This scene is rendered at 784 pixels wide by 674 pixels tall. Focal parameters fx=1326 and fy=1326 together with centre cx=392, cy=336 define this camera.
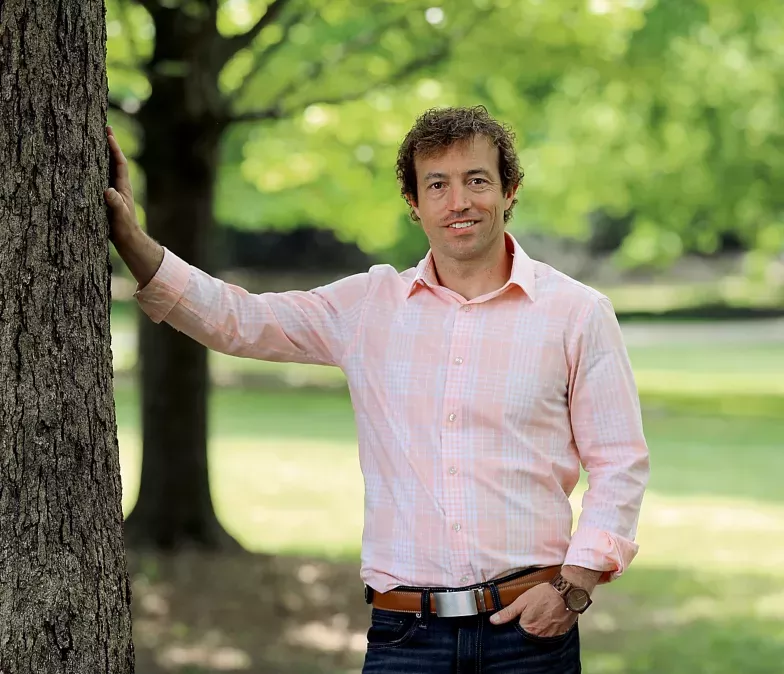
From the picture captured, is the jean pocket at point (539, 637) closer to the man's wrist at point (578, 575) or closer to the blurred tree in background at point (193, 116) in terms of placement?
the man's wrist at point (578, 575)

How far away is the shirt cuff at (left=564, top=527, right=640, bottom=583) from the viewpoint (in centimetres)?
325

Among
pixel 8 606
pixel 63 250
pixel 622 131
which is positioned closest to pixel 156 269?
pixel 63 250

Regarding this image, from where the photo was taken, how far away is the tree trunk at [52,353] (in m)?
2.91

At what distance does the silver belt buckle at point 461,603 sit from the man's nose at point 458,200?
0.95 metres

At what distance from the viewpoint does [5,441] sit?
291 centimetres

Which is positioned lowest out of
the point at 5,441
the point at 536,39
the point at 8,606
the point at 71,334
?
the point at 8,606

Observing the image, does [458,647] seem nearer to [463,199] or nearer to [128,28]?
[463,199]

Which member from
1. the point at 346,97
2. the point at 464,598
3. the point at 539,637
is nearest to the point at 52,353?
the point at 464,598

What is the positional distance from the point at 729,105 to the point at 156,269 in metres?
14.3

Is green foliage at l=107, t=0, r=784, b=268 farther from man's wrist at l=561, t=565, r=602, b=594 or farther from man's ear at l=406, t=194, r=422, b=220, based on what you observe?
man's wrist at l=561, t=565, r=602, b=594

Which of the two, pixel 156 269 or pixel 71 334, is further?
pixel 156 269

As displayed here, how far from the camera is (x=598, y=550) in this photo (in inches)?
128

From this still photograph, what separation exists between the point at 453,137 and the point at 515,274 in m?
0.39

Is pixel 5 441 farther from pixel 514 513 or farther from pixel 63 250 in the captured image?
pixel 514 513
